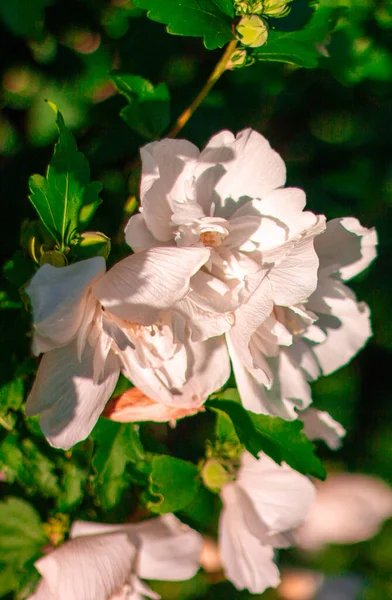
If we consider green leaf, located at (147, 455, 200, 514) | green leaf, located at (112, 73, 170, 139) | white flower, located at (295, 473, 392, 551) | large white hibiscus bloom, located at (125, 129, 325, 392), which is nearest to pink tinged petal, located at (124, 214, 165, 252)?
large white hibiscus bloom, located at (125, 129, 325, 392)

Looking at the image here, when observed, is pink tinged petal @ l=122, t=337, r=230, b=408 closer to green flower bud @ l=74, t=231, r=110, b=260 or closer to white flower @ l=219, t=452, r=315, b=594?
green flower bud @ l=74, t=231, r=110, b=260

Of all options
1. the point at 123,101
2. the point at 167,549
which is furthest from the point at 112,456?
the point at 123,101

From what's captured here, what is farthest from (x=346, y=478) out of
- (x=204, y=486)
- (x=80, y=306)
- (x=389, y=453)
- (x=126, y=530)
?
(x=80, y=306)

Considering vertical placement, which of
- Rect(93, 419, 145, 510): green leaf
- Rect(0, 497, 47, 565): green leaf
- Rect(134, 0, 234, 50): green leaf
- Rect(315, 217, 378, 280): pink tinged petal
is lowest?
Rect(0, 497, 47, 565): green leaf

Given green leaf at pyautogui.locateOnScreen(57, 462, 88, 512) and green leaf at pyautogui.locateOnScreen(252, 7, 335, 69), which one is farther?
green leaf at pyautogui.locateOnScreen(57, 462, 88, 512)

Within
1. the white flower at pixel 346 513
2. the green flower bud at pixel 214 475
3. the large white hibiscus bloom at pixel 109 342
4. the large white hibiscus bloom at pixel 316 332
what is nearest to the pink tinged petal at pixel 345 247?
the large white hibiscus bloom at pixel 316 332

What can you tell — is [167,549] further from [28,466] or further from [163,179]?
[163,179]

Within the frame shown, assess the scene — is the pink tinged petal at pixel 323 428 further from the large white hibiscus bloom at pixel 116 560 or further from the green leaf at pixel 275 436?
the large white hibiscus bloom at pixel 116 560
